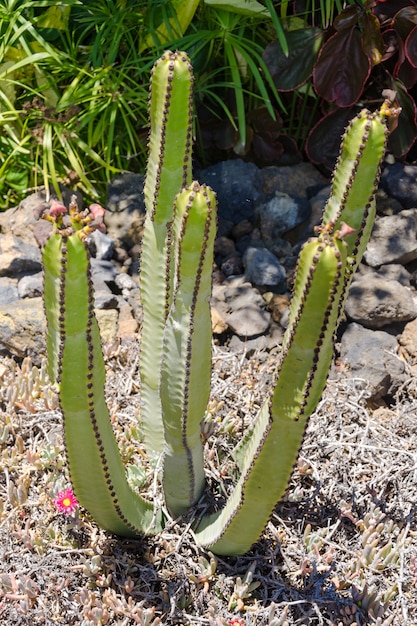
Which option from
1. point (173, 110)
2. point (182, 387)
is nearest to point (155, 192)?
point (173, 110)

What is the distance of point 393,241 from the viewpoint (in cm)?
371

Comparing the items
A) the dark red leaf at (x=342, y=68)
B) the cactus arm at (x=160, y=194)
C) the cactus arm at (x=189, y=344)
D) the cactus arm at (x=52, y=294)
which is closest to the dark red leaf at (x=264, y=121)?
the dark red leaf at (x=342, y=68)

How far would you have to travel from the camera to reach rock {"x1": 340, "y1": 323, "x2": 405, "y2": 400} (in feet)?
10.5

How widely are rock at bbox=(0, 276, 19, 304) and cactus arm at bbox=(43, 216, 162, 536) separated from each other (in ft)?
5.15

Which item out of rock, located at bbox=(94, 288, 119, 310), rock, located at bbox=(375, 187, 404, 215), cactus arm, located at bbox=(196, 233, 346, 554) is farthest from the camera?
rock, located at bbox=(375, 187, 404, 215)

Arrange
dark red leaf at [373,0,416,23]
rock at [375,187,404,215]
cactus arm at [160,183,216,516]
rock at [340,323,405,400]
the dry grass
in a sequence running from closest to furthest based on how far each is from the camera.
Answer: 1. cactus arm at [160,183,216,516]
2. the dry grass
3. rock at [340,323,405,400]
4. dark red leaf at [373,0,416,23]
5. rock at [375,187,404,215]

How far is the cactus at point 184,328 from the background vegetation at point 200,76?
1.75 meters

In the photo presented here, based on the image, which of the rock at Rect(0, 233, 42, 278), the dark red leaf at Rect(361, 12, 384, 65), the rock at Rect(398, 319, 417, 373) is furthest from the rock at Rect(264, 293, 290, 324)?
the dark red leaf at Rect(361, 12, 384, 65)

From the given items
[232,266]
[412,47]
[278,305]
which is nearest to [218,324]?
[278,305]

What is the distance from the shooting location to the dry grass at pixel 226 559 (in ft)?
7.56

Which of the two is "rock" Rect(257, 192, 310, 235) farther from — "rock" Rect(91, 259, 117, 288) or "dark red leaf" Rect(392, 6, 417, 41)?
"dark red leaf" Rect(392, 6, 417, 41)

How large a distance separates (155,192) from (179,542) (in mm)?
1104

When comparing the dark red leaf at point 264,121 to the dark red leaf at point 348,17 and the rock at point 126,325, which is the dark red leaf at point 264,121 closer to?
the dark red leaf at point 348,17

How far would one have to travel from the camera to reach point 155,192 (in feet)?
7.57
